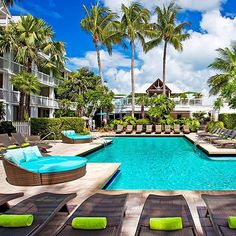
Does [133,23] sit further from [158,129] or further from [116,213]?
[116,213]

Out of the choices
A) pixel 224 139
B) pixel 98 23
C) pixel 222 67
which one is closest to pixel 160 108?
pixel 222 67

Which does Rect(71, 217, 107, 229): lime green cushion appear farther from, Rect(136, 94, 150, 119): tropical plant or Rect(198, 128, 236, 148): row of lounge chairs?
Rect(136, 94, 150, 119): tropical plant

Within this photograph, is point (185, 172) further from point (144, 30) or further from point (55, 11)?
point (144, 30)

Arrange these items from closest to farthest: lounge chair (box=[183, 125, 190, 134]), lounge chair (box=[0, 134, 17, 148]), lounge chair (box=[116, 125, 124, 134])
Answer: lounge chair (box=[0, 134, 17, 148]), lounge chair (box=[183, 125, 190, 134]), lounge chair (box=[116, 125, 124, 134])

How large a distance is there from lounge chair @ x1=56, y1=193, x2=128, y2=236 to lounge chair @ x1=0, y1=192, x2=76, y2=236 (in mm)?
314

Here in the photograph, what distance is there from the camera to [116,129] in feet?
99.0

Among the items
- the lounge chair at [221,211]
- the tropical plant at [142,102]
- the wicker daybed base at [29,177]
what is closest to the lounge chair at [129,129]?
the tropical plant at [142,102]

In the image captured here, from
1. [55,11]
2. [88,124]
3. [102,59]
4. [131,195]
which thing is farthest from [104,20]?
[131,195]

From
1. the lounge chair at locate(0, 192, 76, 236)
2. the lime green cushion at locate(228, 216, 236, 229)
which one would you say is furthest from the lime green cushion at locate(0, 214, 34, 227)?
the lime green cushion at locate(228, 216, 236, 229)

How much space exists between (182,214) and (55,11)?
1078 inches

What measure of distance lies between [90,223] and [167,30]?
33.2m

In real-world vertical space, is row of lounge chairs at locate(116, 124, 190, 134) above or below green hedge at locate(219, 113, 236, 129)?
below

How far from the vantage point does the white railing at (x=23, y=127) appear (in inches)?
809

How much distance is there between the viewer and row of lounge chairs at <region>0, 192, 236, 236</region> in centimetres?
362
